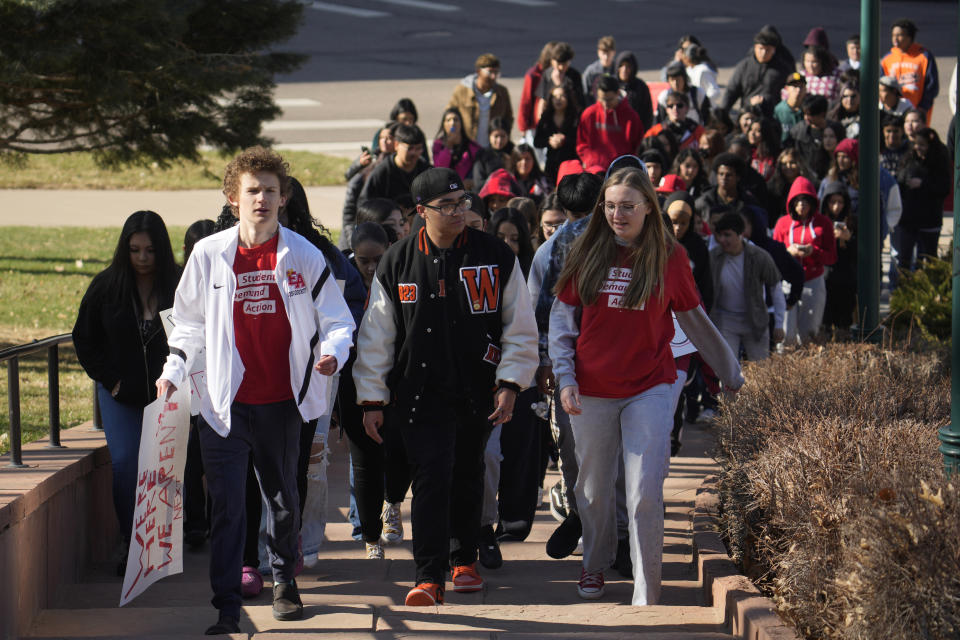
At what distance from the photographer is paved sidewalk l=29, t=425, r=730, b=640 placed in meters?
5.20

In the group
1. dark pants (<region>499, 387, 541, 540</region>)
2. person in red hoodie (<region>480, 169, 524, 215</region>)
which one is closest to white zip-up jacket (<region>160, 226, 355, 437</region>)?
dark pants (<region>499, 387, 541, 540</region>)

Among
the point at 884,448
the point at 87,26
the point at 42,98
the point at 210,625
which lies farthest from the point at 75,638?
the point at 42,98

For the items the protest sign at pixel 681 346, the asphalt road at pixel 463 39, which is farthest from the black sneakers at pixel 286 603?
the asphalt road at pixel 463 39

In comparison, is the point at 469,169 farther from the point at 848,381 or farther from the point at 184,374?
the point at 184,374

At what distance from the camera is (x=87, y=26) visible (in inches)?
375

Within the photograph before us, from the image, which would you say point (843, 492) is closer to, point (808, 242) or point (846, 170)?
point (808, 242)

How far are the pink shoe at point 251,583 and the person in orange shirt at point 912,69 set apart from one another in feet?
41.8

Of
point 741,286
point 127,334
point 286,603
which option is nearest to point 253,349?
point 286,603

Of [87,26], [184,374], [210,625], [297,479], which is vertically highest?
[87,26]

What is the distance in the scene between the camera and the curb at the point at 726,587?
15.8ft

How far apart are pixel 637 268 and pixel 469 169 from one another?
6.72 meters

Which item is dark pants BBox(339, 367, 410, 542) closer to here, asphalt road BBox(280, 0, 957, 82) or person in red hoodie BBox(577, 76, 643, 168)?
person in red hoodie BBox(577, 76, 643, 168)

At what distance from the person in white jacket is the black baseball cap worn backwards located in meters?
0.60

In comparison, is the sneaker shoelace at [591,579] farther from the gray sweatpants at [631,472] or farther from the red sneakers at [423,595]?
the red sneakers at [423,595]
